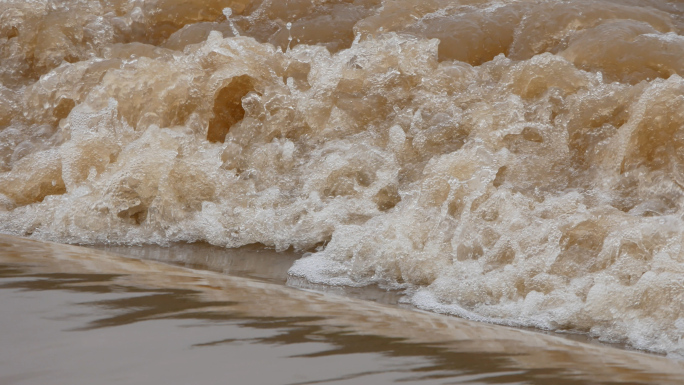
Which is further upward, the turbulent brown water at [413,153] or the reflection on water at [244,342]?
the turbulent brown water at [413,153]

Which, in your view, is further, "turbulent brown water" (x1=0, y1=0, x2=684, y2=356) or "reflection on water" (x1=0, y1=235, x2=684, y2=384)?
"turbulent brown water" (x1=0, y1=0, x2=684, y2=356)

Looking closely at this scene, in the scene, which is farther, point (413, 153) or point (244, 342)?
point (413, 153)

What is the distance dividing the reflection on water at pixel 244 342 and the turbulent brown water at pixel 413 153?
2.12 feet

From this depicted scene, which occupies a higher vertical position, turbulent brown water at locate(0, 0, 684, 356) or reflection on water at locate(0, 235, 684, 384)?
turbulent brown water at locate(0, 0, 684, 356)

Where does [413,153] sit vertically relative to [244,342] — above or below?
above

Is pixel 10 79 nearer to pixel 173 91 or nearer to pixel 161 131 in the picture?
pixel 173 91

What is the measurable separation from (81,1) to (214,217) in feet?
11.1

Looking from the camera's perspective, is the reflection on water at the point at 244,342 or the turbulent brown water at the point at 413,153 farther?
the turbulent brown water at the point at 413,153

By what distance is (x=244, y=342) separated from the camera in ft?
4.98

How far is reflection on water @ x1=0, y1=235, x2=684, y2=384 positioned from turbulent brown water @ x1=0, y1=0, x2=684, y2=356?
0.65m

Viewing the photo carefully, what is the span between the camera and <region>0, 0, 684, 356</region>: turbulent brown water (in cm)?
258

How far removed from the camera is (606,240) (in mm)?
2617

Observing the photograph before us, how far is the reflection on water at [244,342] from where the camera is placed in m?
1.37

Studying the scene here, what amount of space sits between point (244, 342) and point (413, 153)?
7.33 feet
